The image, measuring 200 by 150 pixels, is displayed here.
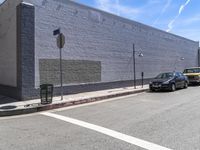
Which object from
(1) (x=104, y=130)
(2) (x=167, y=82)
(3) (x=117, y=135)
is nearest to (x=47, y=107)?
(1) (x=104, y=130)

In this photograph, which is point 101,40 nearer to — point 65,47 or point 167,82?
point 65,47

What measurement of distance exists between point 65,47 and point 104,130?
8.58 metres

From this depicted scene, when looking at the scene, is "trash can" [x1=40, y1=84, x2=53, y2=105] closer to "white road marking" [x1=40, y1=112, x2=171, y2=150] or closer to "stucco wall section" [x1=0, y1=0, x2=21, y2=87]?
"white road marking" [x1=40, y1=112, x2=171, y2=150]

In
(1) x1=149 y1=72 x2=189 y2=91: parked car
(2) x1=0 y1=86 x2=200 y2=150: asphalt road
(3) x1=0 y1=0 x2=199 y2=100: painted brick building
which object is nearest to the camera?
(2) x1=0 y1=86 x2=200 y2=150: asphalt road

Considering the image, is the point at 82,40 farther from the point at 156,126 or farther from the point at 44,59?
the point at 156,126

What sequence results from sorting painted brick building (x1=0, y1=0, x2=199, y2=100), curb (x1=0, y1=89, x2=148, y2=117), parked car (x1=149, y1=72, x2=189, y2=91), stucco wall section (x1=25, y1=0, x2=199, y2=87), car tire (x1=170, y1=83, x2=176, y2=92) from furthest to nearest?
1. car tire (x1=170, y1=83, x2=176, y2=92)
2. parked car (x1=149, y1=72, x2=189, y2=91)
3. stucco wall section (x1=25, y1=0, x2=199, y2=87)
4. painted brick building (x1=0, y1=0, x2=199, y2=100)
5. curb (x1=0, y1=89, x2=148, y2=117)

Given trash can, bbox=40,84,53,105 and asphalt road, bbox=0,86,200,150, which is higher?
trash can, bbox=40,84,53,105

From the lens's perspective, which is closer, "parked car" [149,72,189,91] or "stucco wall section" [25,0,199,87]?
"stucco wall section" [25,0,199,87]

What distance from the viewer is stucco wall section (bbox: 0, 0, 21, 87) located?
44.1 feet

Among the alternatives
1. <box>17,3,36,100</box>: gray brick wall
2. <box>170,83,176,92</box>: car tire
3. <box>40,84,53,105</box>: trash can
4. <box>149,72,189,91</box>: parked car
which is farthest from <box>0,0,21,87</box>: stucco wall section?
<box>170,83,176,92</box>: car tire

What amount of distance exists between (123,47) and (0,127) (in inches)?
Result: 523

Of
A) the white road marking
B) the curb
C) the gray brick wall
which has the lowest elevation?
the white road marking

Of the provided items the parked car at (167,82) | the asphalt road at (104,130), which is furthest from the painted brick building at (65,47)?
the asphalt road at (104,130)

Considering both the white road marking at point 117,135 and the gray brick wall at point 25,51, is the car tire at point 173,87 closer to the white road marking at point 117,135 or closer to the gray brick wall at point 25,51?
the gray brick wall at point 25,51
